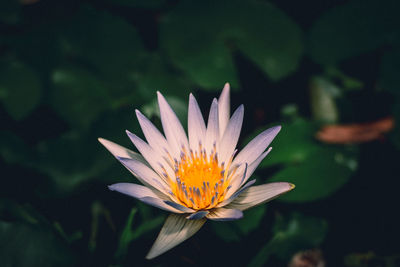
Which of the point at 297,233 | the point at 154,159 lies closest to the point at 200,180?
the point at 154,159

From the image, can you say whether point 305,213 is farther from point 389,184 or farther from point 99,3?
point 99,3

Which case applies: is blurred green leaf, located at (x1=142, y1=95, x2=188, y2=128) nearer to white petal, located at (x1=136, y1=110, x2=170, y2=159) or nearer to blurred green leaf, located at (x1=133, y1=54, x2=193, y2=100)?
blurred green leaf, located at (x1=133, y1=54, x2=193, y2=100)

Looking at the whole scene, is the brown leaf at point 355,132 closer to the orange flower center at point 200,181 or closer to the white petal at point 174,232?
the orange flower center at point 200,181

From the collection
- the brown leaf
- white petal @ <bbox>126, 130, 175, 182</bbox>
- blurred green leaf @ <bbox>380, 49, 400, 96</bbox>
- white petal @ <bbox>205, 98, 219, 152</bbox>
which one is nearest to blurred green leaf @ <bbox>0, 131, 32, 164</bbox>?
white petal @ <bbox>126, 130, 175, 182</bbox>

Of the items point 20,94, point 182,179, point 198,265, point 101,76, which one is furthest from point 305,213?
point 20,94

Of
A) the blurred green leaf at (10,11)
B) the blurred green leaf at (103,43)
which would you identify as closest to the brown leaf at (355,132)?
the blurred green leaf at (103,43)
